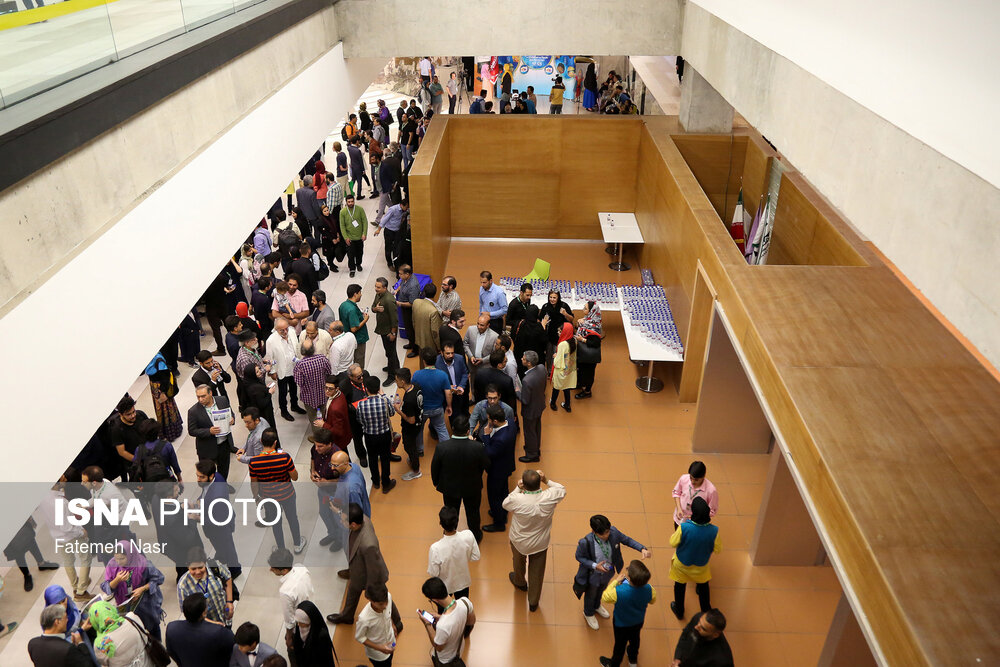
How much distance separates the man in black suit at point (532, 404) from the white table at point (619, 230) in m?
4.94

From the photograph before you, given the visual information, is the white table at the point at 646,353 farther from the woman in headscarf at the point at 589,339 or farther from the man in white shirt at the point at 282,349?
the man in white shirt at the point at 282,349

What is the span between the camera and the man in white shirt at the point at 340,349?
25.9 ft

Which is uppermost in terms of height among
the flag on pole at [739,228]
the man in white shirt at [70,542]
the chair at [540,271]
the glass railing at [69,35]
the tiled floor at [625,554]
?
the glass railing at [69,35]

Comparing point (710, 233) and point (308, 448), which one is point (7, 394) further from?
point (710, 233)

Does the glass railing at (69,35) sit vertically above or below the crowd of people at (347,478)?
above

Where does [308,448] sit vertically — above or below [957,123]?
below

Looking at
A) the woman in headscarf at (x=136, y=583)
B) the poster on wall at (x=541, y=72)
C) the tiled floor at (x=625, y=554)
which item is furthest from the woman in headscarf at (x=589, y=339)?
the poster on wall at (x=541, y=72)

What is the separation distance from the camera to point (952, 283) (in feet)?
10.9

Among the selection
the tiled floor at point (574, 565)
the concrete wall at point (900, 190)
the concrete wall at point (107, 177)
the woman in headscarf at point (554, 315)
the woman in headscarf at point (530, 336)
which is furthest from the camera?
the woman in headscarf at point (554, 315)

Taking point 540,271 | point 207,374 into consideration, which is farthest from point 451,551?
point 540,271

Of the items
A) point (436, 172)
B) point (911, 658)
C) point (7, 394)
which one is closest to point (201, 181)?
point (7, 394)

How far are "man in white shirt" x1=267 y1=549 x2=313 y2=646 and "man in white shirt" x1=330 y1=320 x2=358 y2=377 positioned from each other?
289cm

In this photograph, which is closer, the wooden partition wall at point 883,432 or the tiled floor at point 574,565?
the wooden partition wall at point 883,432

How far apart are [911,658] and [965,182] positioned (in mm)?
2203
